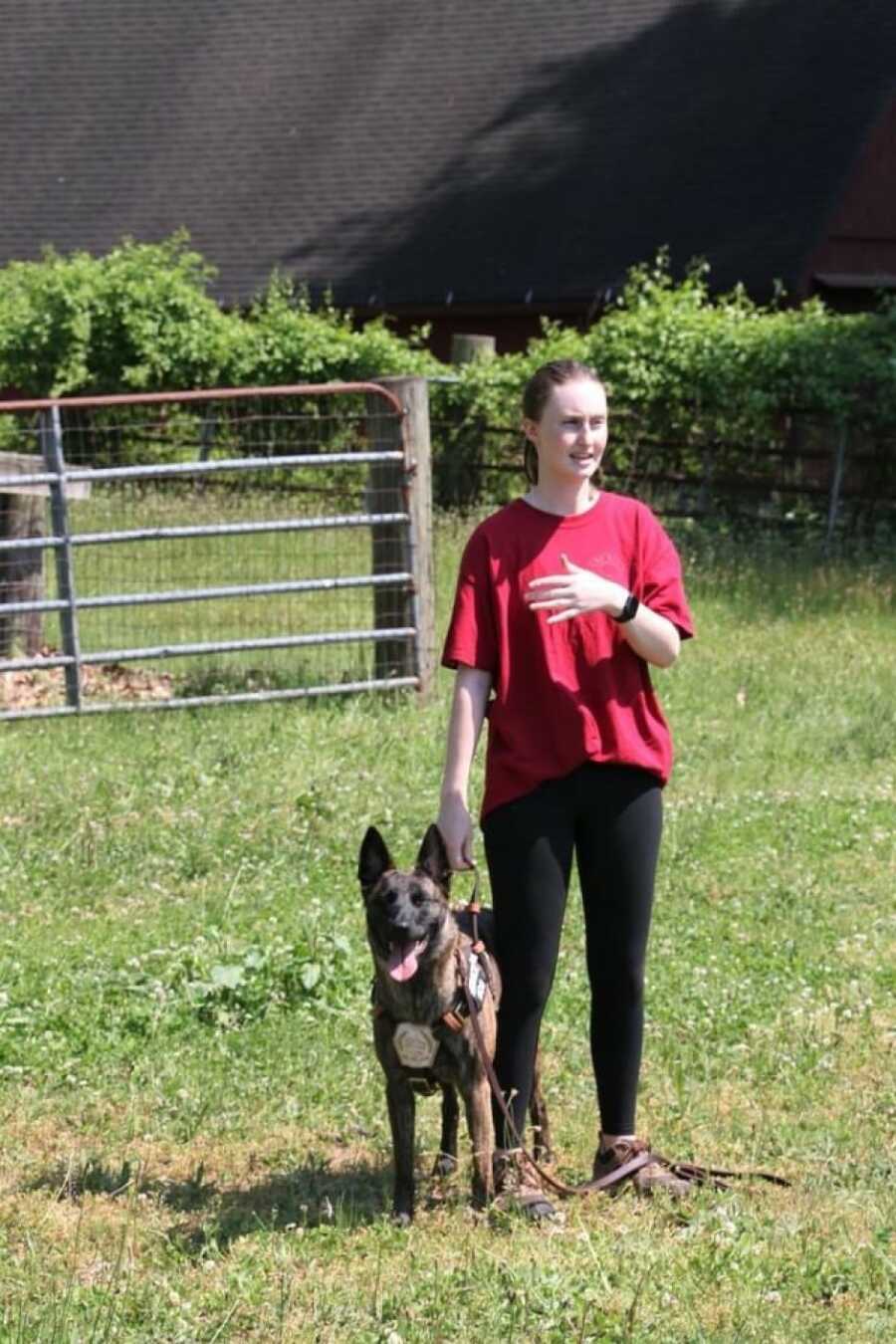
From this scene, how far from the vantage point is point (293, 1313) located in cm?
494

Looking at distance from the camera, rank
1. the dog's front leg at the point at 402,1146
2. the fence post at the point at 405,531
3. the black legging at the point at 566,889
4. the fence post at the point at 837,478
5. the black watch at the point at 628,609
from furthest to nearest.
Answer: the fence post at the point at 837,478 < the fence post at the point at 405,531 < the dog's front leg at the point at 402,1146 < the black legging at the point at 566,889 < the black watch at the point at 628,609

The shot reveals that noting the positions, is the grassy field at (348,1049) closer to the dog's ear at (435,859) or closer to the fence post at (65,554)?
the fence post at (65,554)

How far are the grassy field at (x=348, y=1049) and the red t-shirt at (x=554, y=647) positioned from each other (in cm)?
116

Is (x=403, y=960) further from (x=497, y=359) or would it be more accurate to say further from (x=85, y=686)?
(x=497, y=359)

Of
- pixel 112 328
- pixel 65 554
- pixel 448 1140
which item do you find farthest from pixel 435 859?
pixel 112 328

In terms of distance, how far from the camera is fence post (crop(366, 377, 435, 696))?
42.3 ft

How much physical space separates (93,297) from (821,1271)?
22.4 meters

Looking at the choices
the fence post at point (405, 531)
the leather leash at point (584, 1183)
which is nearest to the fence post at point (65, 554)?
the fence post at point (405, 531)

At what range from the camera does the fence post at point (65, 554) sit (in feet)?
40.6

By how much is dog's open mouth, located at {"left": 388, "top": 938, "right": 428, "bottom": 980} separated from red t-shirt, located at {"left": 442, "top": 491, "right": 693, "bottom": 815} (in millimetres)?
410

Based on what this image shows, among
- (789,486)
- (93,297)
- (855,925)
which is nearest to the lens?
(855,925)

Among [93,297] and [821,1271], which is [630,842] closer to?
[821,1271]

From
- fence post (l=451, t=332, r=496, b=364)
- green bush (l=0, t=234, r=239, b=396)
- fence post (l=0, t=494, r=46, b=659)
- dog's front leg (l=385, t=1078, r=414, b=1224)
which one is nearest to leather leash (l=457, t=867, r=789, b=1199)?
dog's front leg (l=385, t=1078, r=414, b=1224)

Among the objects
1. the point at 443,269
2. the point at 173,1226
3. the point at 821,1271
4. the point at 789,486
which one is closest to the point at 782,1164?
the point at 821,1271
